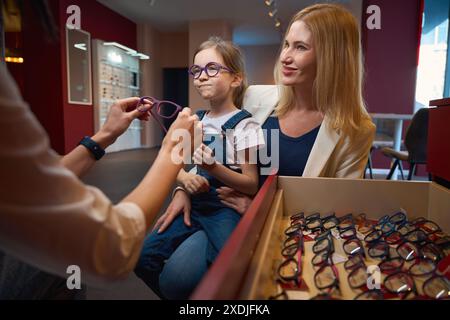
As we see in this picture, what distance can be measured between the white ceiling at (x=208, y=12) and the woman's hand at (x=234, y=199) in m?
6.02

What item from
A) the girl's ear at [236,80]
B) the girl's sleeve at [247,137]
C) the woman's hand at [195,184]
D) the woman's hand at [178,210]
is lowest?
the woman's hand at [178,210]

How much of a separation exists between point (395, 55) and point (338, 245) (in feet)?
18.4

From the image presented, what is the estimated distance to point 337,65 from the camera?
1250 mm

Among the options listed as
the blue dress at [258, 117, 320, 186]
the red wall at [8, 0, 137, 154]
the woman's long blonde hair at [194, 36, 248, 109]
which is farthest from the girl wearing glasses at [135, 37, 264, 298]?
the red wall at [8, 0, 137, 154]

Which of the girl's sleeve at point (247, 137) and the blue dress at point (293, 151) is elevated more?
the girl's sleeve at point (247, 137)

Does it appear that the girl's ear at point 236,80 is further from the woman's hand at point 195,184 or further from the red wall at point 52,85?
the red wall at point 52,85

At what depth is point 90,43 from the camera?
7.24 meters

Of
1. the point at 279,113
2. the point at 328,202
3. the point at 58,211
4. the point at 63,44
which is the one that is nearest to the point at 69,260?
the point at 58,211

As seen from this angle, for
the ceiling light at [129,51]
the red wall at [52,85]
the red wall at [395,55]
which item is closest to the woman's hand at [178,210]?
the red wall at [395,55]

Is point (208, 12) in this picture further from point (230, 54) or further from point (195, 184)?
point (195, 184)

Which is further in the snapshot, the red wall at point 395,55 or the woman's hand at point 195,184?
the red wall at point 395,55

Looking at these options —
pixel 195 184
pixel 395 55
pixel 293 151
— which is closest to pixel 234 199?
pixel 195 184

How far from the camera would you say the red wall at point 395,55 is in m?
5.53
